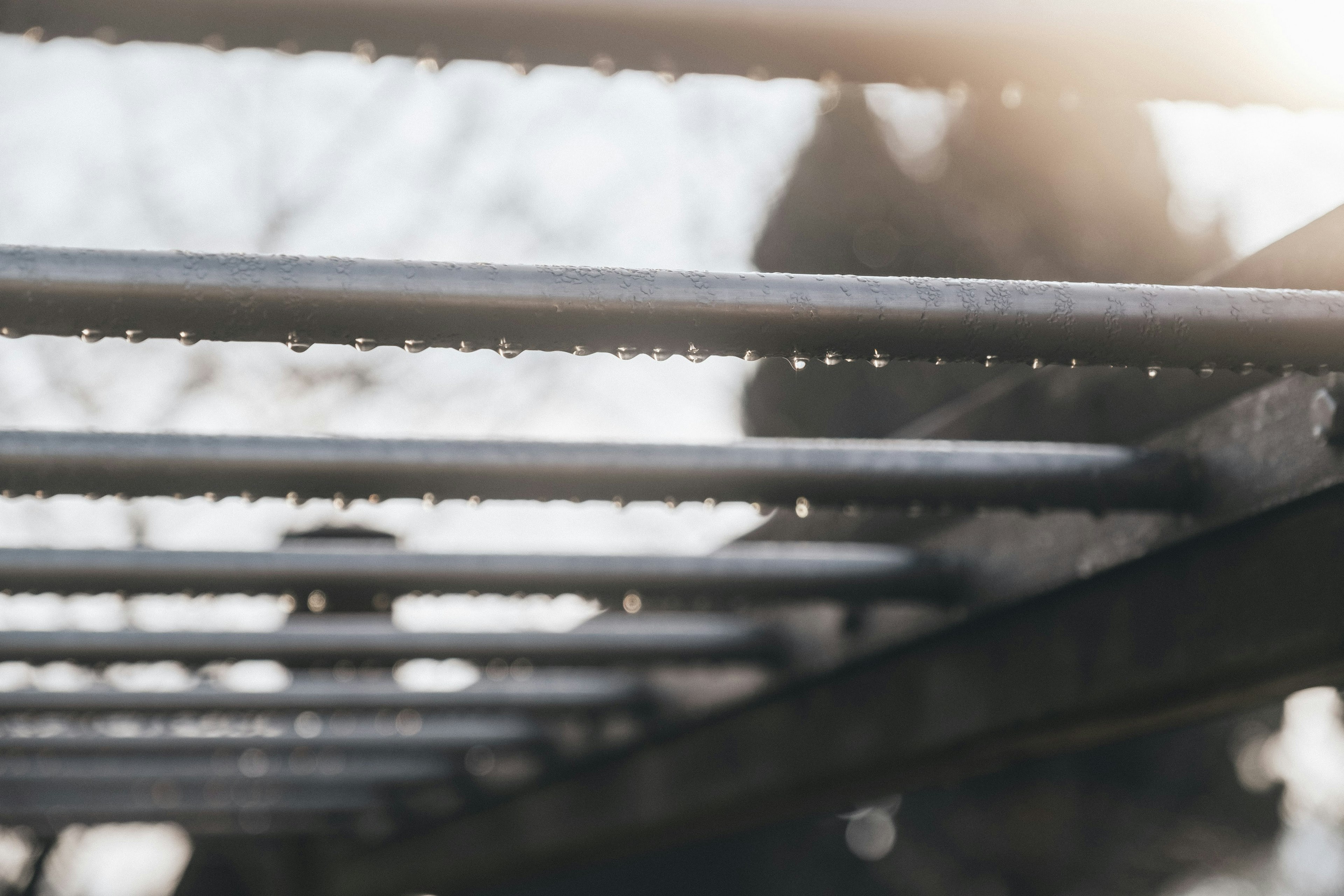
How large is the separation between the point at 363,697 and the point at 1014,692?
59.0 inches

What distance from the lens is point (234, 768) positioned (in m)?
3.38

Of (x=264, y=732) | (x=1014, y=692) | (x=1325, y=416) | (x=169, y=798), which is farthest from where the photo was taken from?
(x=169, y=798)

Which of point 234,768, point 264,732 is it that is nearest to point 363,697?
point 264,732

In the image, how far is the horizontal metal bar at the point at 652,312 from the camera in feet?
2.67

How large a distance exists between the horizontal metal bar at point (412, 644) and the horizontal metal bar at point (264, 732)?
48 centimetres

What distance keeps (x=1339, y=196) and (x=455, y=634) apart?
1663 mm

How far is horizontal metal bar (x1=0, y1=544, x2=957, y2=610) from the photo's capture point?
5.32 ft

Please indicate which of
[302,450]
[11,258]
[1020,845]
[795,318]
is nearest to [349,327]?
[11,258]

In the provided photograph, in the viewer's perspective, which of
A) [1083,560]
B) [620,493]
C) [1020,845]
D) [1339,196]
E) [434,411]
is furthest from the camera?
[1020,845]

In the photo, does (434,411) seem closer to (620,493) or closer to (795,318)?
(620,493)

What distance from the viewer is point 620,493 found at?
1445 mm

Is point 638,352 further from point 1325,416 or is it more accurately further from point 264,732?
point 264,732

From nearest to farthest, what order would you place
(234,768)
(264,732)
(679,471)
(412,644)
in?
(679,471), (412,644), (264,732), (234,768)

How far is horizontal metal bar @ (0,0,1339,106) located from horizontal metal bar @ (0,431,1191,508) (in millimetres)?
545
